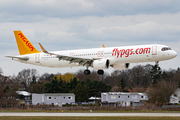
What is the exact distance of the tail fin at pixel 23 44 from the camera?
6767cm

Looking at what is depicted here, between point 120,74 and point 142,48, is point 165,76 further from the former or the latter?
point 142,48

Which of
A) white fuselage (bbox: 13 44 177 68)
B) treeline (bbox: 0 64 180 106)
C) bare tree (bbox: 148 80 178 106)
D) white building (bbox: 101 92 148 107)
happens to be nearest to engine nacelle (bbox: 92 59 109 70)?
white fuselage (bbox: 13 44 177 68)

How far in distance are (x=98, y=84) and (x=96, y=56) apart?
79.0 metres

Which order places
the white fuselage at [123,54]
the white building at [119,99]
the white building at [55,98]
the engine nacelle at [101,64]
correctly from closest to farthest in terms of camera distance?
the white fuselage at [123,54] < the engine nacelle at [101,64] < the white building at [119,99] < the white building at [55,98]

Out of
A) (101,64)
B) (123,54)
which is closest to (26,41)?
A: (101,64)

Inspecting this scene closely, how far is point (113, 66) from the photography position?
201ft

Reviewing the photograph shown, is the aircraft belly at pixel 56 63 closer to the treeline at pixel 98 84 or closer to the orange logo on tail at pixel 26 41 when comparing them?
the orange logo on tail at pixel 26 41

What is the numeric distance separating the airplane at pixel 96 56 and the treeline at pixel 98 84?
1011 inches

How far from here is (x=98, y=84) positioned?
450 feet

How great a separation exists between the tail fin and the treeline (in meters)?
31.9

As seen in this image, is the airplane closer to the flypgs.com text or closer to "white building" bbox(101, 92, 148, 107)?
the flypgs.com text

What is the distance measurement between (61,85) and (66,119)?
87831 millimetres

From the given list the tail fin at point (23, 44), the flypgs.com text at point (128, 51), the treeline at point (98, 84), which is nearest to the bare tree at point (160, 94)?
the treeline at point (98, 84)

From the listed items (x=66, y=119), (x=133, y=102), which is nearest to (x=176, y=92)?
(x=133, y=102)
